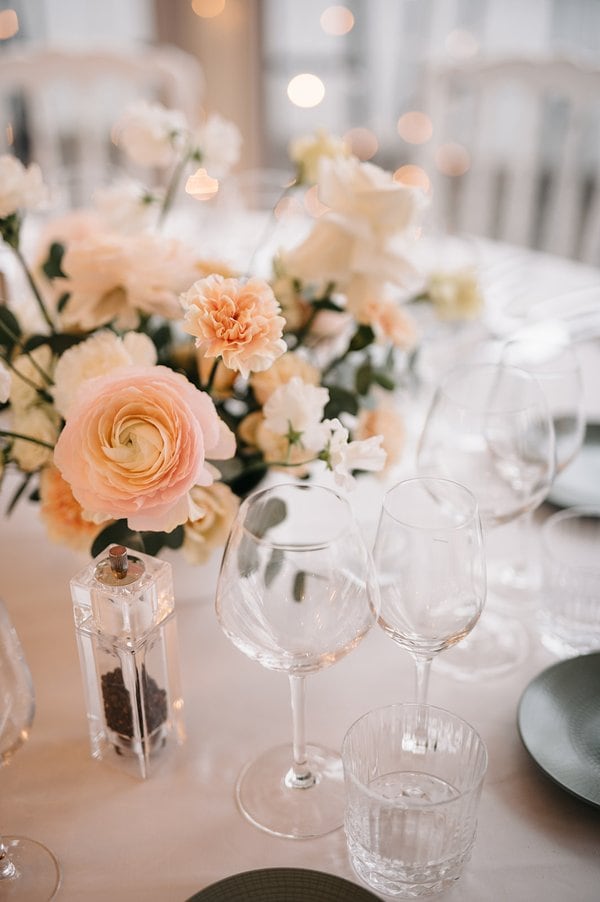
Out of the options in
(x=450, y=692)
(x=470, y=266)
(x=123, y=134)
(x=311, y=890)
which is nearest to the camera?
(x=311, y=890)

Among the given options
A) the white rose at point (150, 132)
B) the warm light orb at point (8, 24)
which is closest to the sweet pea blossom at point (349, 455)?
the white rose at point (150, 132)

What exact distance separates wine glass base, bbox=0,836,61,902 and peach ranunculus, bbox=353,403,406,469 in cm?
48

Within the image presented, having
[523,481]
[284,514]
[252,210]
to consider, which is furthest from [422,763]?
[252,210]

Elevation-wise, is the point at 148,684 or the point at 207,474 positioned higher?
the point at 207,474

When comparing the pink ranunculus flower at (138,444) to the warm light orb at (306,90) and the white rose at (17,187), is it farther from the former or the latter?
the warm light orb at (306,90)

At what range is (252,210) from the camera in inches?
94.8

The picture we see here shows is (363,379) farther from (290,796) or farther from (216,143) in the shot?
(290,796)

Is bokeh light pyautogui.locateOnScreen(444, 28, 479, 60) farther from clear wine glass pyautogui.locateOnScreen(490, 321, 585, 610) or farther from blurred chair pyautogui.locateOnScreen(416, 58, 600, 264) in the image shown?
clear wine glass pyautogui.locateOnScreen(490, 321, 585, 610)

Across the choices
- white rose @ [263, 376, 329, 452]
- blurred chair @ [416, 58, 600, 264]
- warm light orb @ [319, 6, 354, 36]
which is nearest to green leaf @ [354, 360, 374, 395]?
white rose @ [263, 376, 329, 452]

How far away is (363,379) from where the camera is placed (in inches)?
37.4

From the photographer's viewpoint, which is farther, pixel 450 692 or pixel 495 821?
pixel 450 692

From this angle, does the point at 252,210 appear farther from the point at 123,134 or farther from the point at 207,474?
the point at 207,474

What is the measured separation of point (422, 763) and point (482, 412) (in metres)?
0.33

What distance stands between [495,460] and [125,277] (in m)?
0.41
